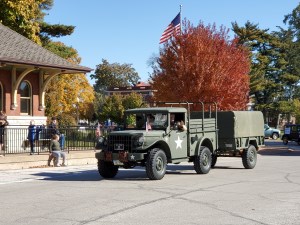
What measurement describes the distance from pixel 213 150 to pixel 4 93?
11291 millimetres

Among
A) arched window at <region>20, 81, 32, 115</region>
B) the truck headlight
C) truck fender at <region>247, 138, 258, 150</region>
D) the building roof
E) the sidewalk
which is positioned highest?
the building roof

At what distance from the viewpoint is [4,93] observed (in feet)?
74.7

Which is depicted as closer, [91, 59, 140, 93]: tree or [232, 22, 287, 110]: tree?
[232, 22, 287, 110]: tree

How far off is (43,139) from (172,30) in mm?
13617

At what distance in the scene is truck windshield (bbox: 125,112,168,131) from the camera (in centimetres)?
1451

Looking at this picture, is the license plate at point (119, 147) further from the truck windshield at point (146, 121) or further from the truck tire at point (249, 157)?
the truck tire at point (249, 157)

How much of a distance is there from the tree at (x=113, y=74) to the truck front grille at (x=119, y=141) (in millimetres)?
97430

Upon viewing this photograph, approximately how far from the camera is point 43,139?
20.7 meters

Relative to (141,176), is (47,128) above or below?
above

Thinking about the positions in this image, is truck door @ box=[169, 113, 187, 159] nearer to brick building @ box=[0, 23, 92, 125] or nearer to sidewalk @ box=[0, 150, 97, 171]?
sidewalk @ box=[0, 150, 97, 171]

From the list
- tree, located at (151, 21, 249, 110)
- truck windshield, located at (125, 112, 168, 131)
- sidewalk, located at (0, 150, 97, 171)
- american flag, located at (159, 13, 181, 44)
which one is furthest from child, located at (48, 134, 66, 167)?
american flag, located at (159, 13, 181, 44)

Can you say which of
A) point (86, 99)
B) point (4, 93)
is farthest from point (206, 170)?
point (86, 99)

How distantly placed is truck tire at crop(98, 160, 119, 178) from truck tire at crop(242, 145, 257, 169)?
536cm

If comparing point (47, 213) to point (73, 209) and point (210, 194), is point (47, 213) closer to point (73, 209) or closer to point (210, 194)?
point (73, 209)
